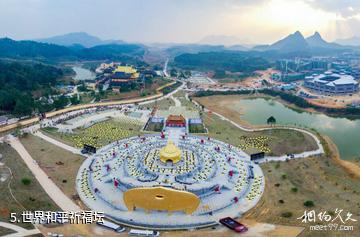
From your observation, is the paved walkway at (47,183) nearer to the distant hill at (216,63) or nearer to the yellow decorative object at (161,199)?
the yellow decorative object at (161,199)

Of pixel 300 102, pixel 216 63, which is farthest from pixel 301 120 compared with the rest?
pixel 216 63

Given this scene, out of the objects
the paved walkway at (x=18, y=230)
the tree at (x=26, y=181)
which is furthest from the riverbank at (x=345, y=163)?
the tree at (x=26, y=181)

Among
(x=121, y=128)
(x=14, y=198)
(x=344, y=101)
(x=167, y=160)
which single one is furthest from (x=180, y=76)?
(x=14, y=198)

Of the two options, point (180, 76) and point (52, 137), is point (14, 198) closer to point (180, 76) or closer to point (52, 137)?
point (52, 137)

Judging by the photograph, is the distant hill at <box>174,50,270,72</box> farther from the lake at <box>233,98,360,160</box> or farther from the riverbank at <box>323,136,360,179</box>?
the riverbank at <box>323,136,360,179</box>

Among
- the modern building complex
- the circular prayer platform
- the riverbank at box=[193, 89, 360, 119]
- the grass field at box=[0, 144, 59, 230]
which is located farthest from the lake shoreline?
the grass field at box=[0, 144, 59, 230]

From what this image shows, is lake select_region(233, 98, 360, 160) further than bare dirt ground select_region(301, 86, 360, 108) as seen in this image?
No
